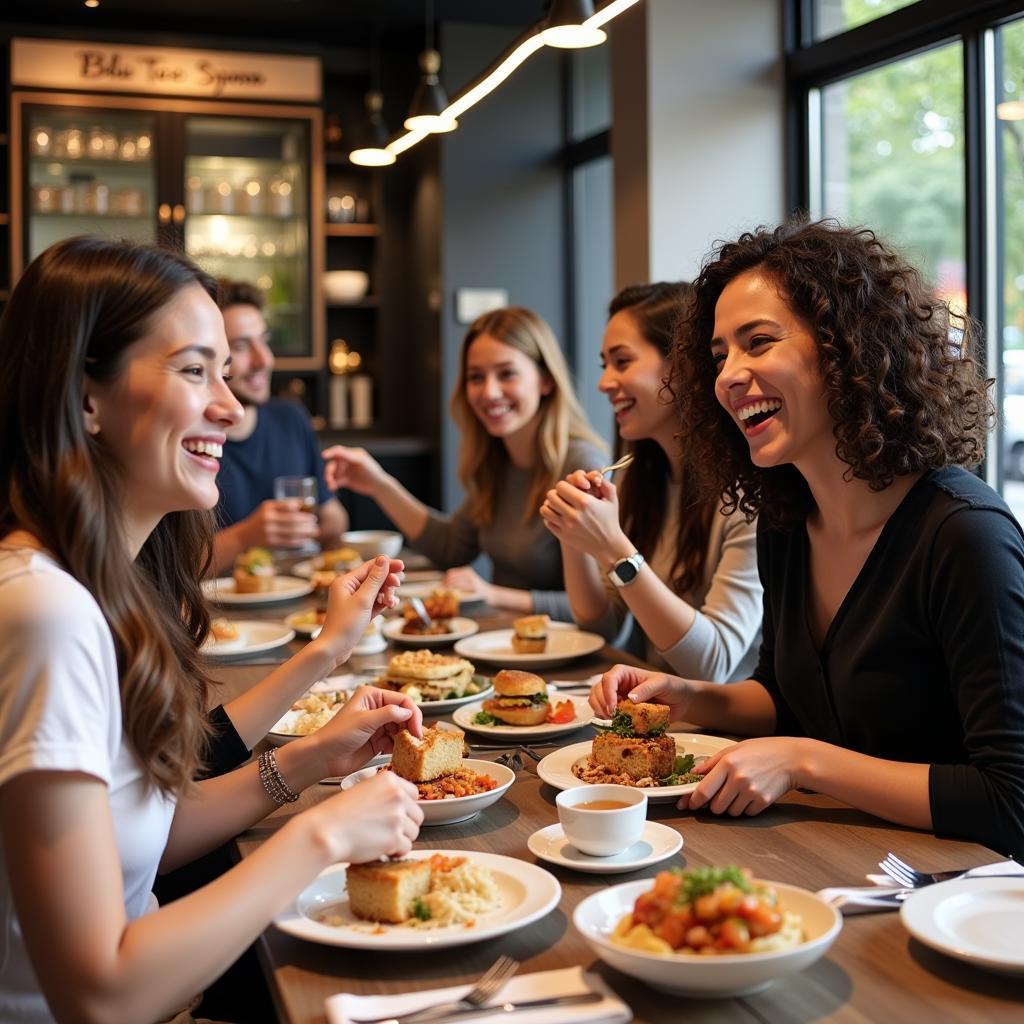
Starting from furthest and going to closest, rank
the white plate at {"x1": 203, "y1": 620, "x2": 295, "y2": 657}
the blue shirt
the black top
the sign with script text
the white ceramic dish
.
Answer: the sign with script text < the blue shirt < the white plate at {"x1": 203, "y1": 620, "x2": 295, "y2": 657} < the black top < the white ceramic dish

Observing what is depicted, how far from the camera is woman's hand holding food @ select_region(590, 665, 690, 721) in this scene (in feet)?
5.93

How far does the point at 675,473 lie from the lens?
8.94 ft

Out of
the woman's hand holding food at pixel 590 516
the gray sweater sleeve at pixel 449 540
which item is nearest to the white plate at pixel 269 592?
the gray sweater sleeve at pixel 449 540

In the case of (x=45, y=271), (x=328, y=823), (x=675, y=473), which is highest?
(x=45, y=271)

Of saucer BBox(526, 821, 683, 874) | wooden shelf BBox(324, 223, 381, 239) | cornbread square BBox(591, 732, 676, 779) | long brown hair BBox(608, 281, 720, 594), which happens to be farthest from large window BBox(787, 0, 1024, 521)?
wooden shelf BBox(324, 223, 381, 239)

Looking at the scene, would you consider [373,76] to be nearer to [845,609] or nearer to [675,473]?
[675,473]

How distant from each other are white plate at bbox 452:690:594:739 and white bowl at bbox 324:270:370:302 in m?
4.93

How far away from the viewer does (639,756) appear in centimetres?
162

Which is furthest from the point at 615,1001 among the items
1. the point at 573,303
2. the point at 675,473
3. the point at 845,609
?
the point at 573,303

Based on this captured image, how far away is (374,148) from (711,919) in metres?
3.56

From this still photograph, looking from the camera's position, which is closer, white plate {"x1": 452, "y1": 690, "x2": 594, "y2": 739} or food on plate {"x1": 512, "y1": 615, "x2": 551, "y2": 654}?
white plate {"x1": 452, "y1": 690, "x2": 594, "y2": 739}

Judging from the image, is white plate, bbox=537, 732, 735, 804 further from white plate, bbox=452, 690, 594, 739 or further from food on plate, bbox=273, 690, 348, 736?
food on plate, bbox=273, 690, 348, 736

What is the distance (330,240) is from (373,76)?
36.5 inches

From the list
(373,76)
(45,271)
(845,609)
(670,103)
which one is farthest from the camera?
(373,76)
